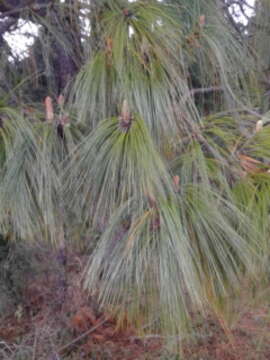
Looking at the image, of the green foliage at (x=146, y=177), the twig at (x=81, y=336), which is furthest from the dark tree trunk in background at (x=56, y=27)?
the twig at (x=81, y=336)

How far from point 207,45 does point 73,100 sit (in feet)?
0.91

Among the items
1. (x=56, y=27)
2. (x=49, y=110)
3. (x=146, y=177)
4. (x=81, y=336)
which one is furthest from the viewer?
(x=81, y=336)

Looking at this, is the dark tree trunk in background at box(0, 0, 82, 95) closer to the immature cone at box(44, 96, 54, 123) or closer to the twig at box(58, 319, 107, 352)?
the immature cone at box(44, 96, 54, 123)

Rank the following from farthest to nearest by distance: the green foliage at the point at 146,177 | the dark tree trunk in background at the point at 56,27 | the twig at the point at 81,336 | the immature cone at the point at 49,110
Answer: the twig at the point at 81,336
the dark tree trunk in background at the point at 56,27
the immature cone at the point at 49,110
the green foliage at the point at 146,177

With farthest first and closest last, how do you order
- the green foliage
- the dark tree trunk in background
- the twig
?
the twig, the dark tree trunk in background, the green foliage

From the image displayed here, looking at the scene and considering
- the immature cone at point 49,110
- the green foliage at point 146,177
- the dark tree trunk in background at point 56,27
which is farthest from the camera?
the dark tree trunk in background at point 56,27

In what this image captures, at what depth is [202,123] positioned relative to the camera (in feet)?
2.64

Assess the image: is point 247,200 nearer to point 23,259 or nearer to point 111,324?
point 23,259

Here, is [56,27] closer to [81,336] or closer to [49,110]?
[49,110]

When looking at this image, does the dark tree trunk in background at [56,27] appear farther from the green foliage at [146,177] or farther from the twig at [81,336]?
the twig at [81,336]

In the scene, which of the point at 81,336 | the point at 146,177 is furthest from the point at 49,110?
the point at 81,336

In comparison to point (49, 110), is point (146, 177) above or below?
below

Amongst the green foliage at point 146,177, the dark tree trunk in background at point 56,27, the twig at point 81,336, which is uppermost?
the dark tree trunk in background at point 56,27

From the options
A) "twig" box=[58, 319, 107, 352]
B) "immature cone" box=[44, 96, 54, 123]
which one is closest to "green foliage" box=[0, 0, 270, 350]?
"immature cone" box=[44, 96, 54, 123]
